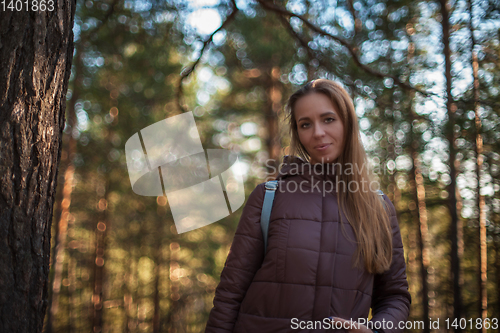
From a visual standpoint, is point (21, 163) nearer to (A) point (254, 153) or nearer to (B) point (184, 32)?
(B) point (184, 32)

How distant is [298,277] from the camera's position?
1481mm

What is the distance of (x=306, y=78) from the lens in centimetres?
541

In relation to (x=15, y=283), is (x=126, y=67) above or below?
above

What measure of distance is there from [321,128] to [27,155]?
145 centimetres

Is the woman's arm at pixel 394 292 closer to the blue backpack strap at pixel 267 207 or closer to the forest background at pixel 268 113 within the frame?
the blue backpack strap at pixel 267 207

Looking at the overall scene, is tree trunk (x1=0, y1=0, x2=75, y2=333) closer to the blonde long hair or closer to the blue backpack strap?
the blue backpack strap

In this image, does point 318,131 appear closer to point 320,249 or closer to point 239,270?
point 320,249

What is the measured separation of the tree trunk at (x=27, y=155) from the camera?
132 centimetres

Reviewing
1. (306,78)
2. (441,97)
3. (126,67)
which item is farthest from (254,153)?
(441,97)

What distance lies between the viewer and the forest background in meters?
3.34

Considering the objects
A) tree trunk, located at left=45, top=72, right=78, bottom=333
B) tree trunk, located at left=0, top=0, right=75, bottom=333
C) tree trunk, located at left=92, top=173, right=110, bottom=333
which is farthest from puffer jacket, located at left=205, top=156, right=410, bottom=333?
tree trunk, located at left=92, top=173, right=110, bottom=333

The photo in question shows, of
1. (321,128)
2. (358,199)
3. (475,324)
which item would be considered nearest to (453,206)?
(475,324)

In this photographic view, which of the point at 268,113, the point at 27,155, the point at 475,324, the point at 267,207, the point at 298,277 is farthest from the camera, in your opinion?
the point at 268,113

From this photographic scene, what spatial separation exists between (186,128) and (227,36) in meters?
2.97
